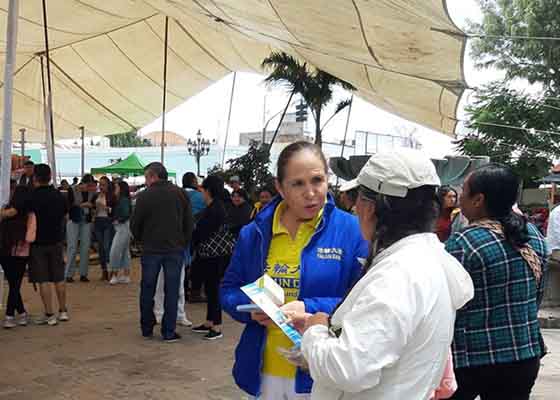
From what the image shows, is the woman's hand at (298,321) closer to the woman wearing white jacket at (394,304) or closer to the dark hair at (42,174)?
the woman wearing white jacket at (394,304)

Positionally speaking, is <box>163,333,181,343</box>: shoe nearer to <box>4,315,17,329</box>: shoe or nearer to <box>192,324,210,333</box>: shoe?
<box>192,324,210,333</box>: shoe

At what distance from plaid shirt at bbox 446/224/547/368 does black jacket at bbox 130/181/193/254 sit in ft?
15.4

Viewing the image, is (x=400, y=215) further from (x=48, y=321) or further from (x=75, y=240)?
(x=75, y=240)

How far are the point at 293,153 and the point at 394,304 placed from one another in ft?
3.91

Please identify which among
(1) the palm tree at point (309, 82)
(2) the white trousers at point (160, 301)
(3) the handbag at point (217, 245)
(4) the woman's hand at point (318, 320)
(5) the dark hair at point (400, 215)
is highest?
(1) the palm tree at point (309, 82)

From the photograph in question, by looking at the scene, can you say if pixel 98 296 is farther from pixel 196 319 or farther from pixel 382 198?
pixel 382 198

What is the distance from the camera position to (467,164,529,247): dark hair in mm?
2928

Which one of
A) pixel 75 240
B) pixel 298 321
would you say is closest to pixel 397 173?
pixel 298 321

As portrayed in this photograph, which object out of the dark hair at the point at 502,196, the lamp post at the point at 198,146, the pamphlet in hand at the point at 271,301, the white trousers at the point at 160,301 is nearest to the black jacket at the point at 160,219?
the white trousers at the point at 160,301

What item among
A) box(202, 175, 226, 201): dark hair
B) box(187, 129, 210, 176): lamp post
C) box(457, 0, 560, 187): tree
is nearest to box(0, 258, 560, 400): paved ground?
box(202, 175, 226, 201): dark hair

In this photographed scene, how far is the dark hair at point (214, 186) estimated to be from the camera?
782cm

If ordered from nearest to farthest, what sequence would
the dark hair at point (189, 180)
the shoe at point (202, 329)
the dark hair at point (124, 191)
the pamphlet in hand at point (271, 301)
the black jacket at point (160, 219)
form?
the pamphlet in hand at point (271, 301)
the black jacket at point (160, 219)
the shoe at point (202, 329)
the dark hair at point (189, 180)
the dark hair at point (124, 191)

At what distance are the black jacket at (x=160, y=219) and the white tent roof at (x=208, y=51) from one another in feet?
8.11

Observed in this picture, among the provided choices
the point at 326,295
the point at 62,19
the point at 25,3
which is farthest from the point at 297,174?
the point at 62,19
